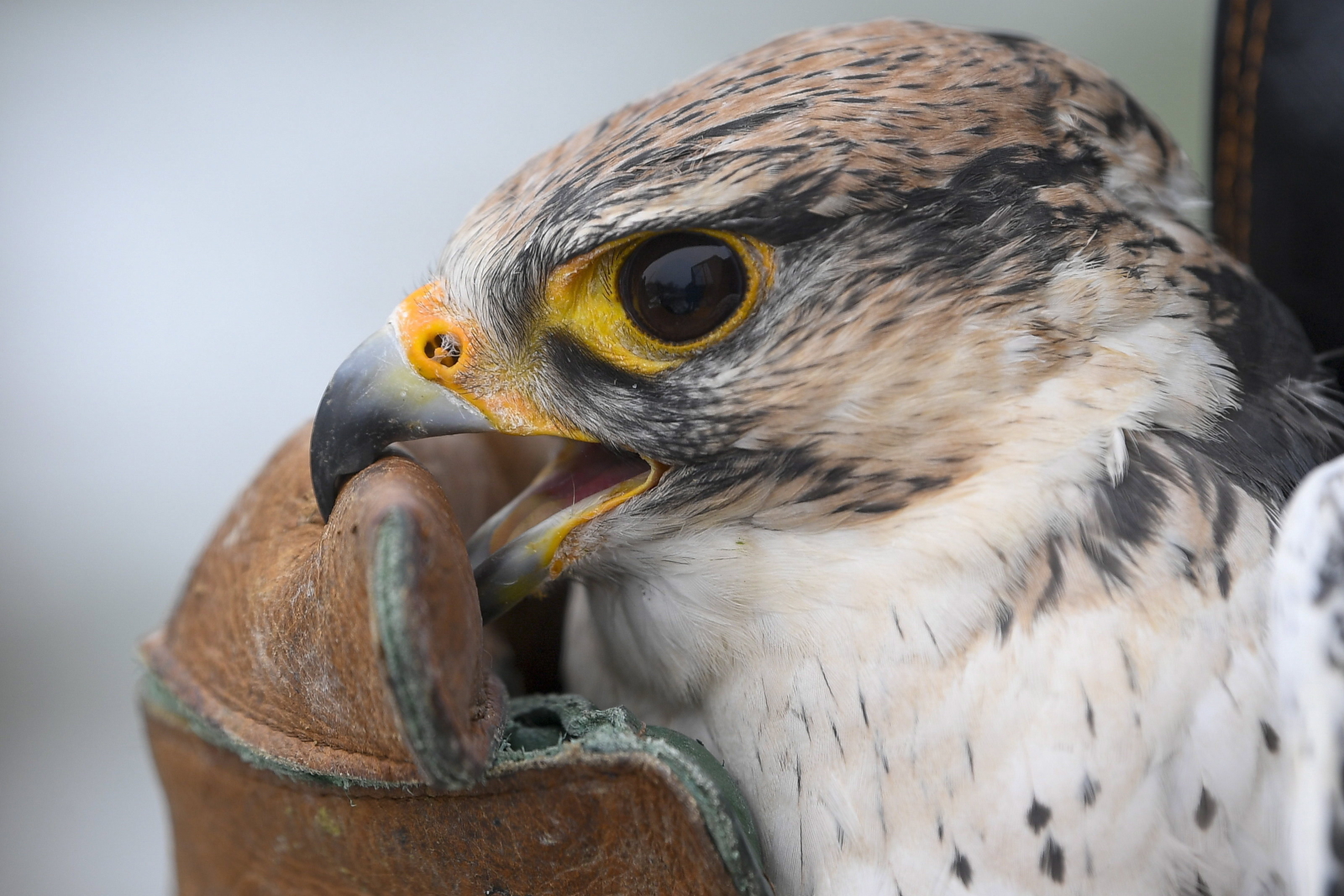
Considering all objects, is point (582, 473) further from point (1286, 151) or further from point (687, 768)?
point (1286, 151)

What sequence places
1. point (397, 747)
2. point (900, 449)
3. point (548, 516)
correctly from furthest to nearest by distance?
point (548, 516) → point (900, 449) → point (397, 747)

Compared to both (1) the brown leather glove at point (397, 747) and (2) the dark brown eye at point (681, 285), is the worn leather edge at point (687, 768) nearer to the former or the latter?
(1) the brown leather glove at point (397, 747)

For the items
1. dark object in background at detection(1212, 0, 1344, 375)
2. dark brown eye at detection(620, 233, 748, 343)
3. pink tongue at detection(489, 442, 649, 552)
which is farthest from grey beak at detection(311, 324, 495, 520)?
dark object in background at detection(1212, 0, 1344, 375)

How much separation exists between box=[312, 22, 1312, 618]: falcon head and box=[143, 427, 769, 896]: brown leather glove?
0.16 meters

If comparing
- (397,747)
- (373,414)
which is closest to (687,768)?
(397,747)

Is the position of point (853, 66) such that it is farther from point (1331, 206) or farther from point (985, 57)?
point (1331, 206)

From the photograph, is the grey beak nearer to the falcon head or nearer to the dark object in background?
the falcon head

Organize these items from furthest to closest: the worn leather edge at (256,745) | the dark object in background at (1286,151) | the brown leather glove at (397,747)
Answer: the dark object in background at (1286,151) < the worn leather edge at (256,745) < the brown leather glove at (397,747)

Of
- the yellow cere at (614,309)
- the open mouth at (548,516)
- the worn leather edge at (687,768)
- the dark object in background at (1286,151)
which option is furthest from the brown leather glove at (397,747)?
the dark object in background at (1286,151)

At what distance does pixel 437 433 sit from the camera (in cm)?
122

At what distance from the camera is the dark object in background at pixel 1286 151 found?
1.56 m

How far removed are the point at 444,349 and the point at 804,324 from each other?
0.41m

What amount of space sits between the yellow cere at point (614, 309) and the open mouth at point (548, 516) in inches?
5.0

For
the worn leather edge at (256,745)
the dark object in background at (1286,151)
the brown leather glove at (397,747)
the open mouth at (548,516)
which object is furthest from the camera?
the dark object in background at (1286,151)
